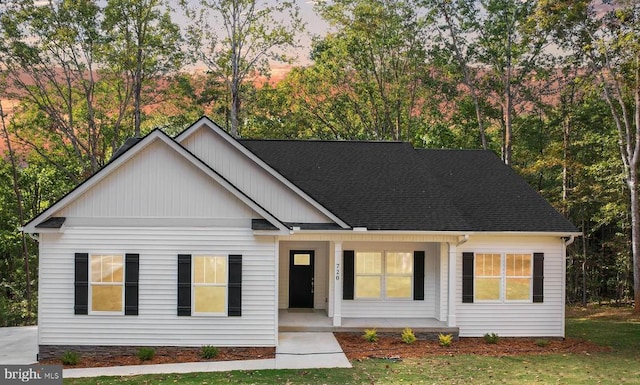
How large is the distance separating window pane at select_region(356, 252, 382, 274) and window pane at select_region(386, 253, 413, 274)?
0.30m

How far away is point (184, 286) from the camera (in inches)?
539

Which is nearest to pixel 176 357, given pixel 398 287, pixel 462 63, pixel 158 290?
pixel 158 290

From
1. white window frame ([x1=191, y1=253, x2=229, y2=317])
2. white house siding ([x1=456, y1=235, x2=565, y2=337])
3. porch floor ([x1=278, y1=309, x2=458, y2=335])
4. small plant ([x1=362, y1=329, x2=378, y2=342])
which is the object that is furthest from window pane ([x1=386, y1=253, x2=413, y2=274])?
white window frame ([x1=191, y1=253, x2=229, y2=317])

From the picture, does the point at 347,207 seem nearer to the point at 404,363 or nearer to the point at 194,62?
the point at 404,363

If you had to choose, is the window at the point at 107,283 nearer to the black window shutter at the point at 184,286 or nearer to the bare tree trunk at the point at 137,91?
the black window shutter at the point at 184,286

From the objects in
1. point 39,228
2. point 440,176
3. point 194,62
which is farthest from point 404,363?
point 194,62

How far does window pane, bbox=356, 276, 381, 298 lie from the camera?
55.3 ft

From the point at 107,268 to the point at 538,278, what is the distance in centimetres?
1165

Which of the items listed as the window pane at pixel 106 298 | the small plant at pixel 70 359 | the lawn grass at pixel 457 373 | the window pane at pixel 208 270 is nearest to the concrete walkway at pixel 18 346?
the small plant at pixel 70 359

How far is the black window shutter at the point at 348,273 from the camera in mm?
16797

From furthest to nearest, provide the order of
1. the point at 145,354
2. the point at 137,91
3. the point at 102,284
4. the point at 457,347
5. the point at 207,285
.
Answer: the point at 137,91
the point at 457,347
the point at 207,285
the point at 102,284
the point at 145,354

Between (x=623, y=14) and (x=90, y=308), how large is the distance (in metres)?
21.3

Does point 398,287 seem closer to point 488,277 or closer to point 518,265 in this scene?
point 488,277

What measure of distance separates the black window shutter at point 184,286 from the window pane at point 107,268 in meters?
1.44
